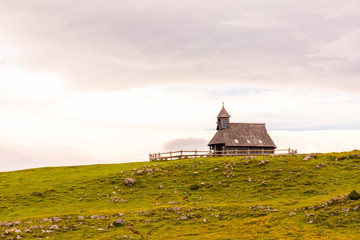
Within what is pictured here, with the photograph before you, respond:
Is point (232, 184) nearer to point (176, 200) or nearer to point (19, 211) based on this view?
point (176, 200)

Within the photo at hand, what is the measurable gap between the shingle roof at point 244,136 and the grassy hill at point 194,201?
23259 mm

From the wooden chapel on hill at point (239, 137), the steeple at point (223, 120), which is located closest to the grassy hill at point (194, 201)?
the wooden chapel on hill at point (239, 137)

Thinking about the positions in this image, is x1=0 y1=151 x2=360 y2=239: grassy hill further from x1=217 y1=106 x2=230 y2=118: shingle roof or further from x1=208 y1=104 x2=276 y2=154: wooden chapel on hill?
x1=217 y1=106 x2=230 y2=118: shingle roof

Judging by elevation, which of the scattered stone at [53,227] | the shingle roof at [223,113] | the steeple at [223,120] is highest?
the shingle roof at [223,113]

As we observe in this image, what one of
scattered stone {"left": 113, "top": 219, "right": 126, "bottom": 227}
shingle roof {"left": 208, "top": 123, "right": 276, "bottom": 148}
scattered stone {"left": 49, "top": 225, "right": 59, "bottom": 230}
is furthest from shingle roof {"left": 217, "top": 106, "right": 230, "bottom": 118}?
scattered stone {"left": 49, "top": 225, "right": 59, "bottom": 230}

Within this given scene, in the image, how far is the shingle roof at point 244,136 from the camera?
9806 cm

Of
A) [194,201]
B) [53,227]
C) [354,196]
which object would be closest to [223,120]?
[194,201]

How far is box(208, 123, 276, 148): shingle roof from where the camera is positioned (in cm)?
9806

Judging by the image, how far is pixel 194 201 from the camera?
56719 millimetres

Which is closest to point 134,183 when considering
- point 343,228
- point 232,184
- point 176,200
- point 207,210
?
point 176,200

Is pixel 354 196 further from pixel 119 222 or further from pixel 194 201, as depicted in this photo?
pixel 119 222

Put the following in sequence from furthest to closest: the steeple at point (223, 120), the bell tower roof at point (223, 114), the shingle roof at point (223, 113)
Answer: the shingle roof at point (223, 113)
the bell tower roof at point (223, 114)
the steeple at point (223, 120)

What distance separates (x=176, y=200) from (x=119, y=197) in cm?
808

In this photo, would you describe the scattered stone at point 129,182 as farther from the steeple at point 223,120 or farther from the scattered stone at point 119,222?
the steeple at point 223,120
